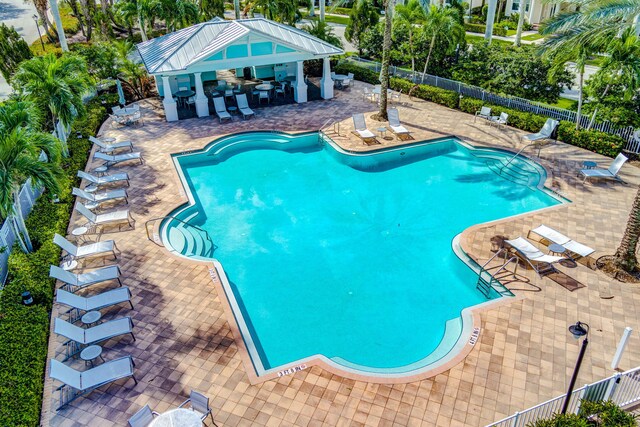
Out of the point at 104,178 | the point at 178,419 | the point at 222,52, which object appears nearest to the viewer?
the point at 178,419

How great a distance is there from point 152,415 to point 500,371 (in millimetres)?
7433

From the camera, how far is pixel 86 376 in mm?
10273

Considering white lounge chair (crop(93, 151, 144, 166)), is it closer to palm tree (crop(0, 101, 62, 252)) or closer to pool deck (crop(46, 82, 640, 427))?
pool deck (crop(46, 82, 640, 427))

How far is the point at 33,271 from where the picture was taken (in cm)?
1309

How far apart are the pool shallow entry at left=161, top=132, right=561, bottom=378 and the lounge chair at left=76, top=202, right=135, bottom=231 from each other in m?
1.33

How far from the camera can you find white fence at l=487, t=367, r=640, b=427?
9094 mm

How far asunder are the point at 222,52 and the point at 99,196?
1085 centimetres

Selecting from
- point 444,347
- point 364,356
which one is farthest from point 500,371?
point 364,356

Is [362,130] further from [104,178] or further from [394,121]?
[104,178]

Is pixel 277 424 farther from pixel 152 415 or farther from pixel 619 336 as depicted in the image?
pixel 619 336

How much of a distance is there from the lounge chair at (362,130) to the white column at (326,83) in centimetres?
532

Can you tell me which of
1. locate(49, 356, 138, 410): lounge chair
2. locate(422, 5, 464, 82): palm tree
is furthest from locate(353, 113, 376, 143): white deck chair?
locate(49, 356, 138, 410): lounge chair

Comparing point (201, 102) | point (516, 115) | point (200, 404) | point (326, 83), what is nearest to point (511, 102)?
point (516, 115)

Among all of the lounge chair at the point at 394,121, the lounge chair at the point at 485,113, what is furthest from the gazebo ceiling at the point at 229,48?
the lounge chair at the point at 485,113
